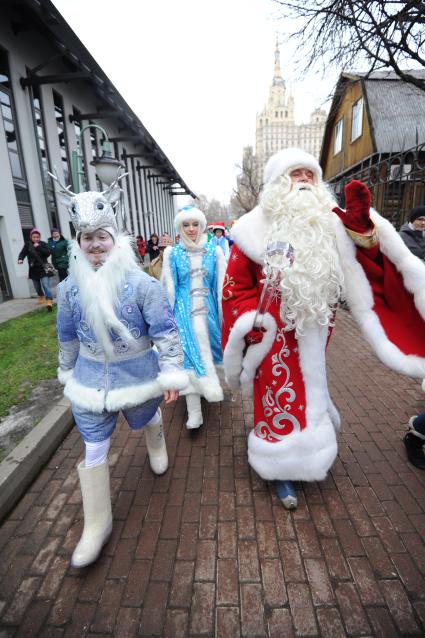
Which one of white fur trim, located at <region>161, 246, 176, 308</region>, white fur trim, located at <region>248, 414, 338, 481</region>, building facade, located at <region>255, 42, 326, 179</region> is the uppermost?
building facade, located at <region>255, 42, 326, 179</region>

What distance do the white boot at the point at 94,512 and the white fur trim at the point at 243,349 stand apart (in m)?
0.97

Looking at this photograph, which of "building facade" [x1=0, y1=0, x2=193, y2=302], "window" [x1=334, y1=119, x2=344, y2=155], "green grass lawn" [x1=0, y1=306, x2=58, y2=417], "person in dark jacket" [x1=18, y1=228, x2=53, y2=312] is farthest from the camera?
"window" [x1=334, y1=119, x2=344, y2=155]

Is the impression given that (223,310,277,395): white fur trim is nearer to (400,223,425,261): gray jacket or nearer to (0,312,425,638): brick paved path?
(0,312,425,638): brick paved path

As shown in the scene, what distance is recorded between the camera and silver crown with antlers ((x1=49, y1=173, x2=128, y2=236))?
1750mm

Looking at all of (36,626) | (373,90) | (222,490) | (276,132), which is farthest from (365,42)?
(276,132)

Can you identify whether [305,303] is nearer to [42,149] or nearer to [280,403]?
[280,403]

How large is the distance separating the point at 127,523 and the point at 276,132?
267 ft

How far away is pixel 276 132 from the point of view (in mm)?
70875

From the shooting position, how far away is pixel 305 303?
1.85 metres

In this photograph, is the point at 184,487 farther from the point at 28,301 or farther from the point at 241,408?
the point at 28,301

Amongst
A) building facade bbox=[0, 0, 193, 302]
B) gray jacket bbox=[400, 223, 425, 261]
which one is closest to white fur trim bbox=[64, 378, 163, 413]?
gray jacket bbox=[400, 223, 425, 261]

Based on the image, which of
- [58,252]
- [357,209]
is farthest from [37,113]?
[357,209]

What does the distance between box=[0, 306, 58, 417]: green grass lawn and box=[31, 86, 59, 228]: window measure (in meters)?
5.92

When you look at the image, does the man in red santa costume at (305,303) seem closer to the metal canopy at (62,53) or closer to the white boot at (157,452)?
the white boot at (157,452)
